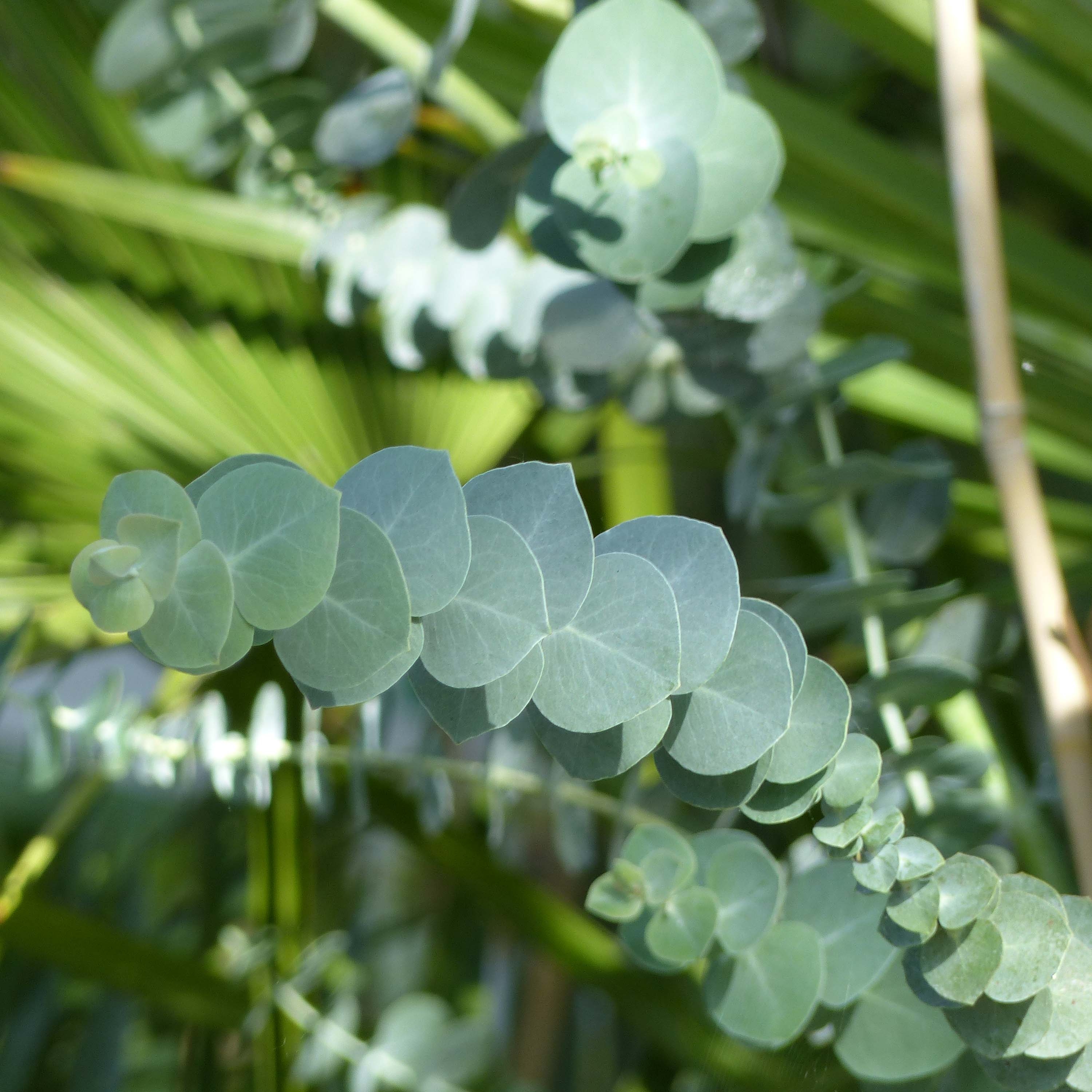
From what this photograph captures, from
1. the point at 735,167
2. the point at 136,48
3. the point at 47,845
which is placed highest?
the point at 735,167

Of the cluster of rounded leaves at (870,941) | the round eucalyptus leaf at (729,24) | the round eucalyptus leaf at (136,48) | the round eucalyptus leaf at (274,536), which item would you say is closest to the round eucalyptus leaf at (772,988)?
the cluster of rounded leaves at (870,941)

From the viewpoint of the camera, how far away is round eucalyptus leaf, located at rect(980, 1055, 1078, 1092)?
0.13 m

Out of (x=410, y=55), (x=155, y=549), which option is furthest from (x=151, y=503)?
(x=410, y=55)

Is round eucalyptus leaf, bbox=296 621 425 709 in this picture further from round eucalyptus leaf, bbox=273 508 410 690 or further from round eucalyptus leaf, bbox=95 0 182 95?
round eucalyptus leaf, bbox=95 0 182 95

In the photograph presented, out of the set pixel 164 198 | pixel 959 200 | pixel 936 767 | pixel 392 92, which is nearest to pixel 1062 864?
pixel 936 767

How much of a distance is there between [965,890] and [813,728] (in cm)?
3

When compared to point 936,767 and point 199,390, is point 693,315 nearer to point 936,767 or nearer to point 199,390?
point 936,767

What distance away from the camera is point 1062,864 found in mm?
260

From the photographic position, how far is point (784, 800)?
0.14 metres

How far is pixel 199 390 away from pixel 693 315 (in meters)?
0.35

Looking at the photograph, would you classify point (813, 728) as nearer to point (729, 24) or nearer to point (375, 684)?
point (375, 684)

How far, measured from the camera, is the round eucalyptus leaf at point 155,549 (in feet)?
0.36

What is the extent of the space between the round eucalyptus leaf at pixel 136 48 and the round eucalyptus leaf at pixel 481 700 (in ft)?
0.93

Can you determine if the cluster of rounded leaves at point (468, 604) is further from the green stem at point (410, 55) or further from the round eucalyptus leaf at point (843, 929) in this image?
the green stem at point (410, 55)
